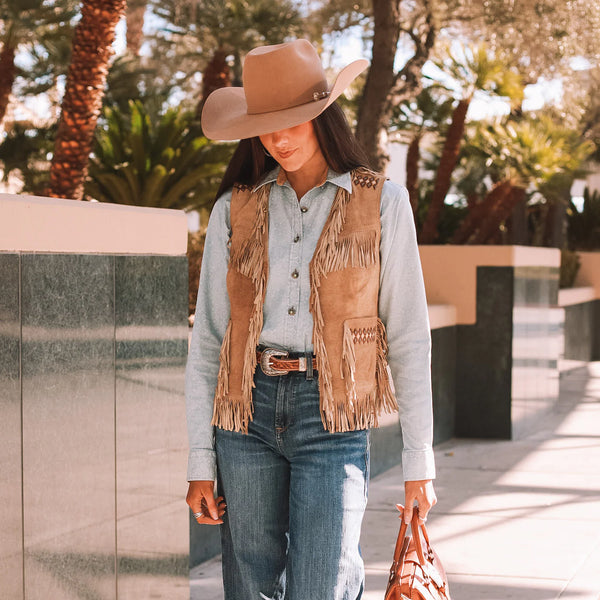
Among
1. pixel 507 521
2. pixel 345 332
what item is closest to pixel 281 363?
pixel 345 332

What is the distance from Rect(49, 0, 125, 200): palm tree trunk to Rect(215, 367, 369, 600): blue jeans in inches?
291

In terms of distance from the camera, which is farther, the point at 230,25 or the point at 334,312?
the point at 230,25

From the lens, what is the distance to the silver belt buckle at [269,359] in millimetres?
2475

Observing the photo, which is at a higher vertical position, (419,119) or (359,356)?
(419,119)

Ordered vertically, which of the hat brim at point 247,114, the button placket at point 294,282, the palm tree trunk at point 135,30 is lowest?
the button placket at point 294,282

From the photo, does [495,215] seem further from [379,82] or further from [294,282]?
[294,282]

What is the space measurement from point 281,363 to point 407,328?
33cm

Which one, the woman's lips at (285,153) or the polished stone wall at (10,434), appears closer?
the woman's lips at (285,153)

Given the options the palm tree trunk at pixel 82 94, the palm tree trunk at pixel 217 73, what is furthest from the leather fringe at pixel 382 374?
the palm tree trunk at pixel 217 73

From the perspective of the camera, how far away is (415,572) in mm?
2547

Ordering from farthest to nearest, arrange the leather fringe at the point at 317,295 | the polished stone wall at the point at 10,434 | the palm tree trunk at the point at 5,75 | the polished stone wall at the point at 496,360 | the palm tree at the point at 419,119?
the palm tree at the point at 419,119 → the palm tree trunk at the point at 5,75 → the polished stone wall at the point at 496,360 → the polished stone wall at the point at 10,434 → the leather fringe at the point at 317,295

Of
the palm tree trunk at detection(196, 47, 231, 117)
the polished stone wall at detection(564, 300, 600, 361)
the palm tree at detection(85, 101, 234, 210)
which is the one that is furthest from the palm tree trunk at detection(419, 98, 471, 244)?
the palm tree at detection(85, 101, 234, 210)

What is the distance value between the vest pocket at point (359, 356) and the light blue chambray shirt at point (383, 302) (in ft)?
0.18

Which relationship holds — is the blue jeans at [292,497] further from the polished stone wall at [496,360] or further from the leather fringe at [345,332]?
the polished stone wall at [496,360]
